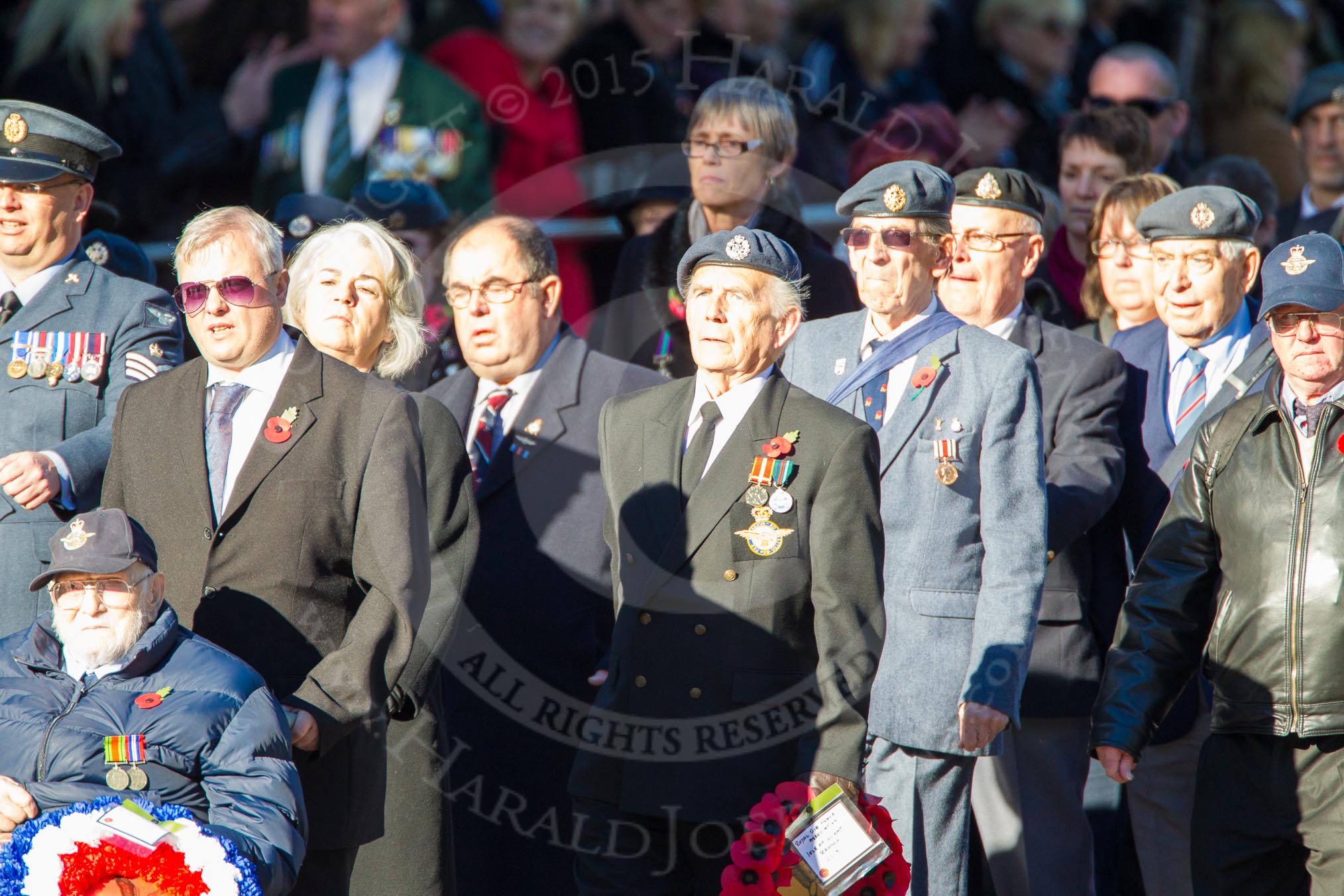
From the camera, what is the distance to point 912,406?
4.91 m

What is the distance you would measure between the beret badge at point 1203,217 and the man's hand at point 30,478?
350 cm

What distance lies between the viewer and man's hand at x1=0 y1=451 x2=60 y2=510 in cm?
456

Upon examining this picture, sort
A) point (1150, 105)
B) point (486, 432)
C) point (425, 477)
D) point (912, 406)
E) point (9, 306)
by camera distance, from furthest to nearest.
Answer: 1. point (1150, 105)
2. point (486, 432)
3. point (9, 306)
4. point (912, 406)
5. point (425, 477)

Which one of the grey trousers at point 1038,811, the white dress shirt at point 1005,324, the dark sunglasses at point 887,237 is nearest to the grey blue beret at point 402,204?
the dark sunglasses at point 887,237

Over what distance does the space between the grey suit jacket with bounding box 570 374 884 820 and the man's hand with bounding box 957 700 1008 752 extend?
558 millimetres

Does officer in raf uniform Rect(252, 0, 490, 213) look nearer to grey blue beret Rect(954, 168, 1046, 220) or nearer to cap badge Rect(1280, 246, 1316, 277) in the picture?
grey blue beret Rect(954, 168, 1046, 220)

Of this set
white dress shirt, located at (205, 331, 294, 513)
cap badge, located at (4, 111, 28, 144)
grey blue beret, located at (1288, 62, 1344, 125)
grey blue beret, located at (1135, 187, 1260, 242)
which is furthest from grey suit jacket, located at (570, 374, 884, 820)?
grey blue beret, located at (1288, 62, 1344, 125)

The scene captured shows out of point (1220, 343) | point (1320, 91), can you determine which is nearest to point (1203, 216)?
point (1220, 343)

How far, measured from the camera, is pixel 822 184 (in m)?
7.43

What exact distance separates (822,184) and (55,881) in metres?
4.60

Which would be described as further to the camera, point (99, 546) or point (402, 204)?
point (402, 204)

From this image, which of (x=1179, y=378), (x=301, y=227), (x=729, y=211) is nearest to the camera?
(x=1179, y=378)

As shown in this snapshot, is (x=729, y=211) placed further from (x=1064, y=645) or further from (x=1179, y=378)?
(x=1064, y=645)

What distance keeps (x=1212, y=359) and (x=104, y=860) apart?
3.68 m
